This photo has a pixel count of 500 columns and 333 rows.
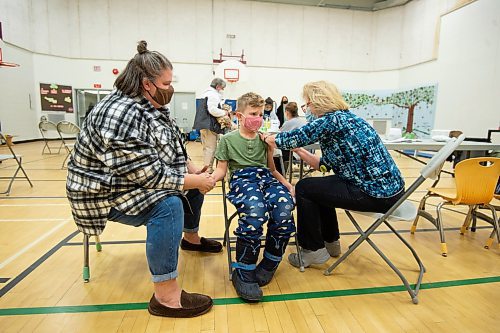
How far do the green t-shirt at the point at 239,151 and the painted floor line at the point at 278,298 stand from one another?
78cm

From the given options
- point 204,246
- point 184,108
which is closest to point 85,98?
point 184,108

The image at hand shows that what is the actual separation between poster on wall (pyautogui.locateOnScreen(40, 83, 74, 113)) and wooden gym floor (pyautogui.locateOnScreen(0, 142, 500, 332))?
9.87 m

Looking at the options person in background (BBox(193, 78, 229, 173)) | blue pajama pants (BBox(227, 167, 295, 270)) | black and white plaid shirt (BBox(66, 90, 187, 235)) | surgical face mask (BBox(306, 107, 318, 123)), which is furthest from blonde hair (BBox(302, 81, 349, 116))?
person in background (BBox(193, 78, 229, 173))

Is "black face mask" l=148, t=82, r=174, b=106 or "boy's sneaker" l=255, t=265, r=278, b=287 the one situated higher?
"black face mask" l=148, t=82, r=174, b=106

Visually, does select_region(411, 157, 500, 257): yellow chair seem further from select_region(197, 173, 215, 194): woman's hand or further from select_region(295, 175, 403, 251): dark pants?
select_region(197, 173, 215, 194): woman's hand

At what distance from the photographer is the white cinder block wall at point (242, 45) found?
29.3 ft

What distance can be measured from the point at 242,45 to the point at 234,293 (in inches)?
423

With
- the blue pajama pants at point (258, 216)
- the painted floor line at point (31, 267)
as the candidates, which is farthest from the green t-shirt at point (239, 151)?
the painted floor line at point (31, 267)

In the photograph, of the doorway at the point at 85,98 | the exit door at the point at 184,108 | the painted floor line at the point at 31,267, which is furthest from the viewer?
the exit door at the point at 184,108

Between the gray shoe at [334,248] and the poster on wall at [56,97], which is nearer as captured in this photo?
the gray shoe at [334,248]

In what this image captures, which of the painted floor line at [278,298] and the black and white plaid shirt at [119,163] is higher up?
the black and white plaid shirt at [119,163]

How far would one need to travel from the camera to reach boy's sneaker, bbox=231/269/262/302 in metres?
1.58

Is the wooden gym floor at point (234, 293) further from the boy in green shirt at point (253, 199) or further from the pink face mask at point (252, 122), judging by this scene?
the pink face mask at point (252, 122)

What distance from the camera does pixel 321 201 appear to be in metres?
1.82
